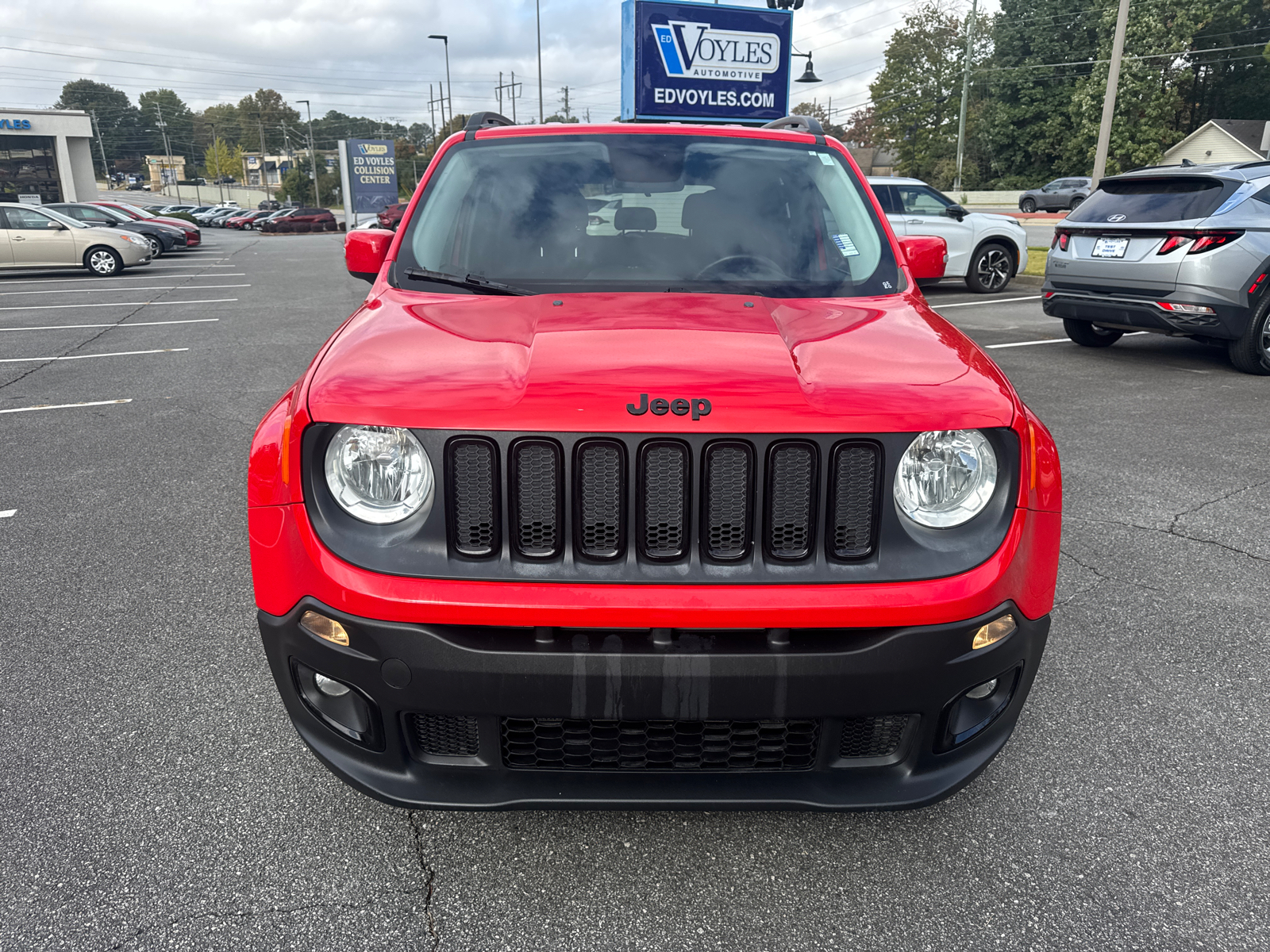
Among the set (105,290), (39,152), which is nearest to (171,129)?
(39,152)

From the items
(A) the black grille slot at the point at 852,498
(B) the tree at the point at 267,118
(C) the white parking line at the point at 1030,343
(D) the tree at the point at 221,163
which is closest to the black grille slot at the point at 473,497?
(A) the black grille slot at the point at 852,498

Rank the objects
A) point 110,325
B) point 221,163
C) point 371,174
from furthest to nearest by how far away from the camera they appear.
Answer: point 221,163 < point 371,174 < point 110,325

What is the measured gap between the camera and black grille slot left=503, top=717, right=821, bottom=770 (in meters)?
1.96

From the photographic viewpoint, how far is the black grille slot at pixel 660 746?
1.96m

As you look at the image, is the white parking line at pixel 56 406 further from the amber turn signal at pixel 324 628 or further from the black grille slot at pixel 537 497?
the black grille slot at pixel 537 497

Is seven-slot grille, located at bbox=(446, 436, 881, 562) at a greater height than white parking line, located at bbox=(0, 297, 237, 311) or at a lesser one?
greater

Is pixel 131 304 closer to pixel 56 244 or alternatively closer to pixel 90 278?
pixel 90 278

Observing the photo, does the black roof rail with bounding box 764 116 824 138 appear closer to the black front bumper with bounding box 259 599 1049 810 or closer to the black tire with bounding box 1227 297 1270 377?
the black front bumper with bounding box 259 599 1049 810

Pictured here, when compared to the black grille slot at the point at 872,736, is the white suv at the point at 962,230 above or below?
above

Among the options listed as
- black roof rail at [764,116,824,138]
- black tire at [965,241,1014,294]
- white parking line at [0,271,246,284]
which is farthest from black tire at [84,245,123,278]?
black roof rail at [764,116,824,138]

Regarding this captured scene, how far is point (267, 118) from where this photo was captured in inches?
5610

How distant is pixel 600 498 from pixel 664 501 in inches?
5.2

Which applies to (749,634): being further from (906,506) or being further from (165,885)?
(165,885)

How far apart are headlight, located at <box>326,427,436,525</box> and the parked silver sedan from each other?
21.3 metres
